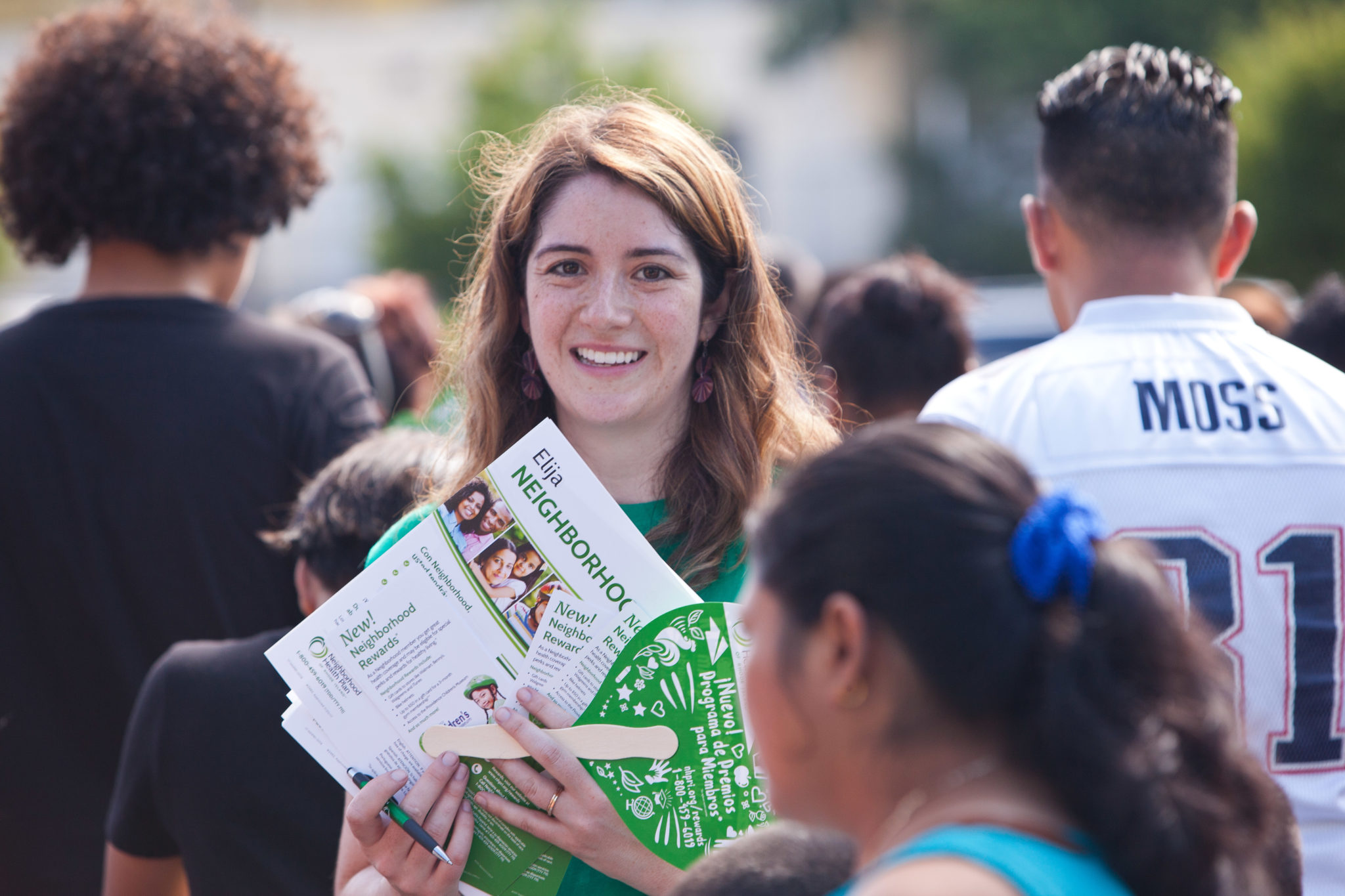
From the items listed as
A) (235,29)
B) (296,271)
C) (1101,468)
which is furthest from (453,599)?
(296,271)

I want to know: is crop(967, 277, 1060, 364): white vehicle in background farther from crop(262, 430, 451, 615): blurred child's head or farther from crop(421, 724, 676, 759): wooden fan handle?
A: crop(421, 724, 676, 759): wooden fan handle

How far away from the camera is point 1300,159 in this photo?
12461 mm

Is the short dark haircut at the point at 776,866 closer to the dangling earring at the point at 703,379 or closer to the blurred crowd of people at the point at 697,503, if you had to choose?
the blurred crowd of people at the point at 697,503

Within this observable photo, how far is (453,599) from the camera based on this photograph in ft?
6.00

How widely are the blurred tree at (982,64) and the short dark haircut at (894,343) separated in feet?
80.5

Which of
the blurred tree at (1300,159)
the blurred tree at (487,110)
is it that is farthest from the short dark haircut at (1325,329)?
the blurred tree at (487,110)

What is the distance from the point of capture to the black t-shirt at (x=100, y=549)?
2.55m

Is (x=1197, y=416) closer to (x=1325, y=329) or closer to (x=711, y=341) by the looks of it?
(x=711, y=341)

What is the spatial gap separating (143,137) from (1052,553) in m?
2.47

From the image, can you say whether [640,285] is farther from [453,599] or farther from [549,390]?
[453,599]

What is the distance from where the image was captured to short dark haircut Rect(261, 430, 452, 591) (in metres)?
2.36

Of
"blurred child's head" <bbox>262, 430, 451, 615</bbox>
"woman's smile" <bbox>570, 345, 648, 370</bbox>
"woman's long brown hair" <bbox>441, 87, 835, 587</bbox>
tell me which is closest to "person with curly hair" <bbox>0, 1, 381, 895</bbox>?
"blurred child's head" <bbox>262, 430, 451, 615</bbox>

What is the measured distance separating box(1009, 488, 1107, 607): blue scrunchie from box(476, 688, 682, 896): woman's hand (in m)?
0.81

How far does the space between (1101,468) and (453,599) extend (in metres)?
1.02
